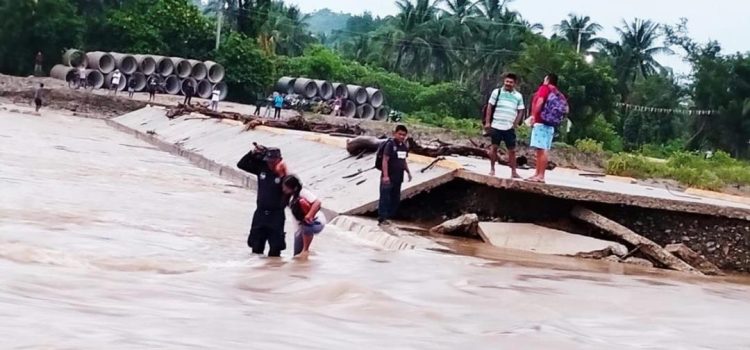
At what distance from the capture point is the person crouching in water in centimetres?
1081

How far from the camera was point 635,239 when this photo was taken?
13.8 metres

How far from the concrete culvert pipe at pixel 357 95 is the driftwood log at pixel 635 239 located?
137 feet

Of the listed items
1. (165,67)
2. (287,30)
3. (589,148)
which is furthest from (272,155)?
(287,30)

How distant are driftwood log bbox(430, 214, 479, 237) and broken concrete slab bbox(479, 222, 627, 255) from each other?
11cm

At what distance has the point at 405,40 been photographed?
7188 cm

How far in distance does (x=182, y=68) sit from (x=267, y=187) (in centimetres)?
4216

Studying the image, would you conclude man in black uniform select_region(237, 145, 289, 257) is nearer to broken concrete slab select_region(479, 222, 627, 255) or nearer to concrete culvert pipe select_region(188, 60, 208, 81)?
broken concrete slab select_region(479, 222, 627, 255)

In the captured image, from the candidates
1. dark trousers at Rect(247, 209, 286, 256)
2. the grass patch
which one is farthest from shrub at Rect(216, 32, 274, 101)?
dark trousers at Rect(247, 209, 286, 256)

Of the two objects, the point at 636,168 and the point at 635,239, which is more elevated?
the point at 635,239

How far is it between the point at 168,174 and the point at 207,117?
13.0 metres

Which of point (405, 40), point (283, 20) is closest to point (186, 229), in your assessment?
point (405, 40)

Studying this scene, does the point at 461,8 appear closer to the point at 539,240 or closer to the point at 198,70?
the point at 198,70

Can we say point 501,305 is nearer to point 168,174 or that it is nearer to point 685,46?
point 168,174

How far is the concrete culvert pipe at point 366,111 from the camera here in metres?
56.1
